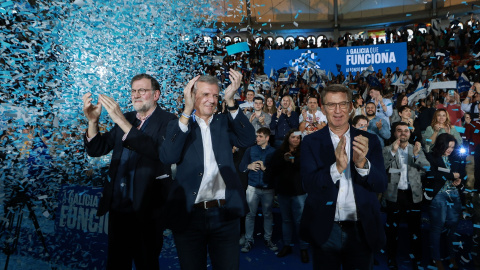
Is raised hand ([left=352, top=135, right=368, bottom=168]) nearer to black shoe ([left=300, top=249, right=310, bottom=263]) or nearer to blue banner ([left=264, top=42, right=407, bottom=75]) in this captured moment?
black shoe ([left=300, top=249, right=310, bottom=263])

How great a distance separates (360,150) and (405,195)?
2.99 m

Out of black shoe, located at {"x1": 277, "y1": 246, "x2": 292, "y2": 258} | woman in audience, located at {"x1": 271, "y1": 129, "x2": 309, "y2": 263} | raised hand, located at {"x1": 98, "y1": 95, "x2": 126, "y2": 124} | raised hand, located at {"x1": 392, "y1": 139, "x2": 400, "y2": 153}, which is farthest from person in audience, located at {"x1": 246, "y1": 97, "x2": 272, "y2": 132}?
raised hand, located at {"x1": 98, "y1": 95, "x2": 126, "y2": 124}

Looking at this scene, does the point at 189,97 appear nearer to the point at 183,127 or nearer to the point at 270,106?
the point at 183,127

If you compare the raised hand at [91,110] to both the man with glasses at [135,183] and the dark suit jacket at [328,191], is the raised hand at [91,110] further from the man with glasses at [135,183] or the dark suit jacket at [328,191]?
the dark suit jacket at [328,191]

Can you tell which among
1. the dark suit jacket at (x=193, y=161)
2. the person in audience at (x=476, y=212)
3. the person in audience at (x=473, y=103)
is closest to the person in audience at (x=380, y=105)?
the person in audience at (x=473, y=103)

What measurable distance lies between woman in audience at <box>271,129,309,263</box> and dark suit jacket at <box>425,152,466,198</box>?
154 cm

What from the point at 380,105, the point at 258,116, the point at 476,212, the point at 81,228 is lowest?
the point at 81,228

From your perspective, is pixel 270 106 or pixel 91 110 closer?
pixel 91 110

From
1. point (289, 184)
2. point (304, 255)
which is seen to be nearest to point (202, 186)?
point (289, 184)

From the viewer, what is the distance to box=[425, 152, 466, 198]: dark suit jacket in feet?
15.1

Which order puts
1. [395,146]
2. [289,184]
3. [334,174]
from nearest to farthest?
1. [334,174]
2. [395,146]
3. [289,184]

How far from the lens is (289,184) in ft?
17.8

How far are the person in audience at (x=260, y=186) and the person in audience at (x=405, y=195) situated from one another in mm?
1645

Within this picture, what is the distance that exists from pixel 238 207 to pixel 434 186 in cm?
311
